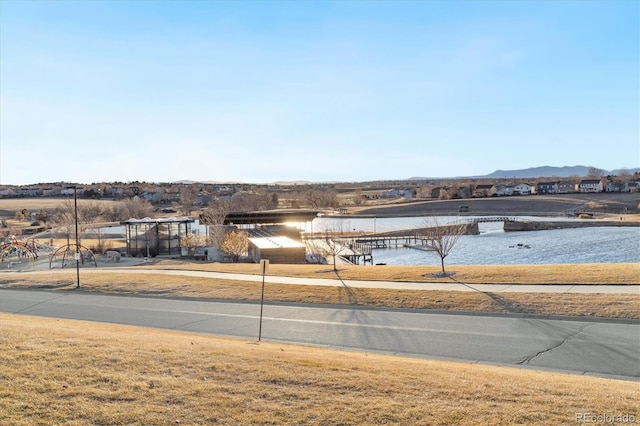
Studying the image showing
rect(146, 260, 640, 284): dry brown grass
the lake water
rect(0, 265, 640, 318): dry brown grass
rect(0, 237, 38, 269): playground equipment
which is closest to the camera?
rect(0, 265, 640, 318): dry brown grass

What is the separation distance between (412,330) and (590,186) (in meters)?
185

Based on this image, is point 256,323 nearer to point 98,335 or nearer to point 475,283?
point 98,335

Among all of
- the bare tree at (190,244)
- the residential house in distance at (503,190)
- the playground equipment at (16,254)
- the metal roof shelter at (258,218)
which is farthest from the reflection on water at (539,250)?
the residential house in distance at (503,190)

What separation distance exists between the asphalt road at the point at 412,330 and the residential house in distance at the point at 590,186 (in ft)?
584

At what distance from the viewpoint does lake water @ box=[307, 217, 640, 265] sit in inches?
2187

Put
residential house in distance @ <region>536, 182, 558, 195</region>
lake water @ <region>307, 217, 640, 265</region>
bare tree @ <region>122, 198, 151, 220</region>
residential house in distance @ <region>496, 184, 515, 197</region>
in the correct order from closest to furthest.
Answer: lake water @ <region>307, 217, 640, 265</region> → bare tree @ <region>122, 198, 151, 220</region> → residential house in distance @ <region>496, 184, 515, 197</region> → residential house in distance @ <region>536, 182, 558, 195</region>

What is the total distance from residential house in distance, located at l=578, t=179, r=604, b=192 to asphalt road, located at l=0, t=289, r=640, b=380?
177882 millimetres

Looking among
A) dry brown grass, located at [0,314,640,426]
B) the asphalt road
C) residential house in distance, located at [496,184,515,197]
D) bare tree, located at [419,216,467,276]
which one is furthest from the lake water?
residential house in distance, located at [496,184,515,197]

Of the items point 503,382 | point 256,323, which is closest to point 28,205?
point 256,323

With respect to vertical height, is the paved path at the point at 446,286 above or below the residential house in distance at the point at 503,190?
below

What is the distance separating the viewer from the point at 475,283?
23219 mm

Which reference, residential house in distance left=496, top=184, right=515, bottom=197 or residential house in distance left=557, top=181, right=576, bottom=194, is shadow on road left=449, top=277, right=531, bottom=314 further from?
residential house in distance left=557, top=181, right=576, bottom=194

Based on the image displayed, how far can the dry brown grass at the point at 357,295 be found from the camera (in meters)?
17.7

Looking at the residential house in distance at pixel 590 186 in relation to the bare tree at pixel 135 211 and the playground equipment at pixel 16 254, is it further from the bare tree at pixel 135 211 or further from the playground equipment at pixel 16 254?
the playground equipment at pixel 16 254
